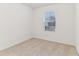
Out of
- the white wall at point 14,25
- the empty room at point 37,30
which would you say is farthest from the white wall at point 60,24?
the white wall at point 14,25

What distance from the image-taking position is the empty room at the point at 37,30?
171cm

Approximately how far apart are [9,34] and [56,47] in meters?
0.85

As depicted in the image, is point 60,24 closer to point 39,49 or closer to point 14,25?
point 39,49

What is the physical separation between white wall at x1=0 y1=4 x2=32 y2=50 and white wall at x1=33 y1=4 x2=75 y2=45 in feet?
0.47

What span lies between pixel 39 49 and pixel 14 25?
61 cm

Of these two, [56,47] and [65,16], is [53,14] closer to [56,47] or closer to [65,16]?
[65,16]

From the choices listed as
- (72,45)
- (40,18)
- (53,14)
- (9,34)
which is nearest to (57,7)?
(53,14)

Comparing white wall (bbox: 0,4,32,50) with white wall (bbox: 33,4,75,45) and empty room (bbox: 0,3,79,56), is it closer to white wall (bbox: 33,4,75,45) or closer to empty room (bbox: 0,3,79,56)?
Result: empty room (bbox: 0,3,79,56)

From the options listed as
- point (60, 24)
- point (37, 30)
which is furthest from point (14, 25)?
point (60, 24)

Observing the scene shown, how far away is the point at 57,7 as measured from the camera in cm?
171

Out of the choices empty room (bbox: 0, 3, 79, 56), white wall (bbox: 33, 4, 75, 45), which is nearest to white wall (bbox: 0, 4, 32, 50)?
empty room (bbox: 0, 3, 79, 56)

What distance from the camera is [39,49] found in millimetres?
1814

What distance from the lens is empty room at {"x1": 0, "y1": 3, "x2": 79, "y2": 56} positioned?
171cm

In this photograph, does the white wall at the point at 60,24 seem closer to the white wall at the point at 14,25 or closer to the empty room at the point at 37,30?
the empty room at the point at 37,30
